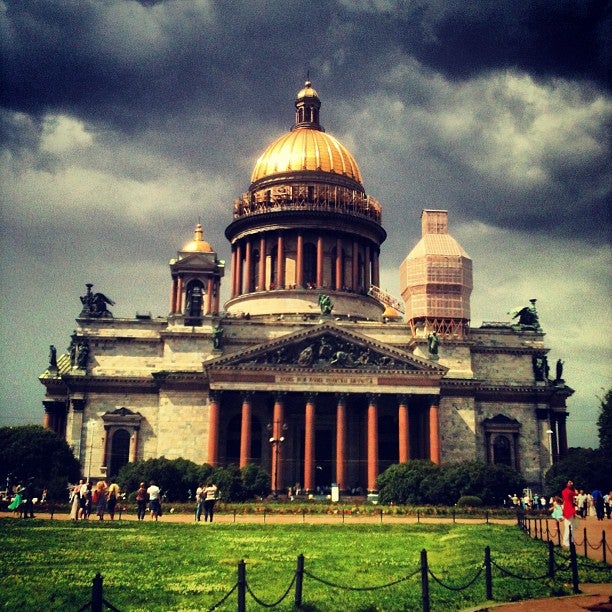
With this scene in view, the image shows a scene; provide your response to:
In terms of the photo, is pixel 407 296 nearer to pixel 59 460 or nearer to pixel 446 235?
pixel 446 235

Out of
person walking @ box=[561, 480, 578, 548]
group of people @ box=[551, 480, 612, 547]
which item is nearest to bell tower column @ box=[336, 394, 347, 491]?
group of people @ box=[551, 480, 612, 547]

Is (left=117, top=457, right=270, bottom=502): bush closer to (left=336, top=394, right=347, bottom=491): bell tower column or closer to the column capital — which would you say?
(left=336, top=394, right=347, bottom=491): bell tower column

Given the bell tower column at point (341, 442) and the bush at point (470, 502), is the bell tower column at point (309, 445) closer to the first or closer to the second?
the bell tower column at point (341, 442)

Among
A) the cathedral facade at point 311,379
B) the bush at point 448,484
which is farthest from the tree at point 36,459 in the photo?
the bush at point 448,484

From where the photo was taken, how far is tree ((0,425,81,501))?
171 ft

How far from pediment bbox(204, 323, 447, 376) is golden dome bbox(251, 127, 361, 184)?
82.8ft

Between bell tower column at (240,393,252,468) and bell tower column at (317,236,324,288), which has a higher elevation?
bell tower column at (317,236,324,288)

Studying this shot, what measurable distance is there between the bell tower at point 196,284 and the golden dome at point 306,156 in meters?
17.4

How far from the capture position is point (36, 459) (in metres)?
53.8

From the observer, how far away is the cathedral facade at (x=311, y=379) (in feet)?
203

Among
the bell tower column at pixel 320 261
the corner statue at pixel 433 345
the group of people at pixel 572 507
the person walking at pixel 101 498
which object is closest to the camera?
the group of people at pixel 572 507

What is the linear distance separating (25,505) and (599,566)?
2802 centimetres

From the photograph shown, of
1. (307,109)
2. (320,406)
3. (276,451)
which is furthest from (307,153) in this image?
(276,451)

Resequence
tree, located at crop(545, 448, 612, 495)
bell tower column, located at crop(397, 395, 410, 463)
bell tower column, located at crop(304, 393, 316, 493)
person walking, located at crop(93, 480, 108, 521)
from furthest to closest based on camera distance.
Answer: bell tower column, located at crop(397, 395, 410, 463) → bell tower column, located at crop(304, 393, 316, 493) → tree, located at crop(545, 448, 612, 495) → person walking, located at crop(93, 480, 108, 521)
